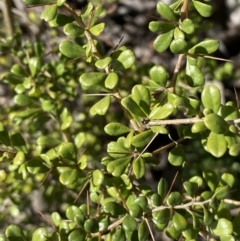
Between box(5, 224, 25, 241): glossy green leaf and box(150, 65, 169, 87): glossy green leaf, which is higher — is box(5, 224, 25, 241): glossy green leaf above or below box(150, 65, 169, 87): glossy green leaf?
below

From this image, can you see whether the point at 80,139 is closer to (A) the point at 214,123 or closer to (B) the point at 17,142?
(B) the point at 17,142

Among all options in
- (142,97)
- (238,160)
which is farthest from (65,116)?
(238,160)

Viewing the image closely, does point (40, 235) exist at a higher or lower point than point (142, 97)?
lower

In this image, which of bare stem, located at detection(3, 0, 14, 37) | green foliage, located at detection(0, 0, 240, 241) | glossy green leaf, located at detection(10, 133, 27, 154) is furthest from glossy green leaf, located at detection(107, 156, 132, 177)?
bare stem, located at detection(3, 0, 14, 37)

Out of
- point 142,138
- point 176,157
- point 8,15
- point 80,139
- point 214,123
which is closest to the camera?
point 214,123

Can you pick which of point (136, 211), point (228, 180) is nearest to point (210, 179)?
point (228, 180)

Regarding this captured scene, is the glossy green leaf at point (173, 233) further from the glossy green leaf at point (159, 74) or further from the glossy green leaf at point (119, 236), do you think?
the glossy green leaf at point (159, 74)

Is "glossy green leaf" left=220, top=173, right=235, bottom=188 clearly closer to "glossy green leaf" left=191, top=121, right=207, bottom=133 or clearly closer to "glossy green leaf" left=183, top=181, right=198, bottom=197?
"glossy green leaf" left=183, top=181, right=198, bottom=197
